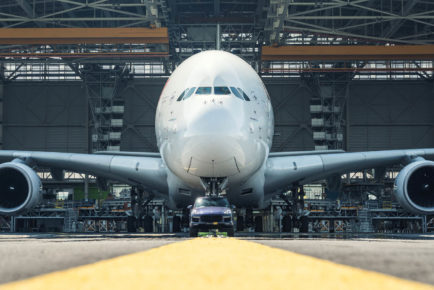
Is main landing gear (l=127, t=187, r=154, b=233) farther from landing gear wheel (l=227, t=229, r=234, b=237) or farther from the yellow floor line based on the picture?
the yellow floor line

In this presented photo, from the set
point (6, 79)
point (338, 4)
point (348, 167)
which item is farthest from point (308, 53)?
point (6, 79)

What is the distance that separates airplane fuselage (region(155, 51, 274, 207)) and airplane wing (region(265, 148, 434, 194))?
0.70 metres

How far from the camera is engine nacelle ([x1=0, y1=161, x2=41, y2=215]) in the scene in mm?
11945

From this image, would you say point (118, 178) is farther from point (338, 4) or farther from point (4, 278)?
point (338, 4)

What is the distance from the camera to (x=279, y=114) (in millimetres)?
38750

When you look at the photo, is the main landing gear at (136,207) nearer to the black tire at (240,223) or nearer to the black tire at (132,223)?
the black tire at (132,223)

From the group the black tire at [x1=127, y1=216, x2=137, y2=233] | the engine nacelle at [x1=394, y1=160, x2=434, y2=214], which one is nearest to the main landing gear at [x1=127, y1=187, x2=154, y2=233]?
the black tire at [x1=127, y1=216, x2=137, y2=233]

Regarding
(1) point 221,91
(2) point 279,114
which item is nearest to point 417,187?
(1) point 221,91

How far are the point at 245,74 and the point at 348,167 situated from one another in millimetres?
4003

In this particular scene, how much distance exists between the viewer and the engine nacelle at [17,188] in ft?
39.2

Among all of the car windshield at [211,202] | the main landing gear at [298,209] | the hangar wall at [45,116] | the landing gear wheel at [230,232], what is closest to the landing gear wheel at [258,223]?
the main landing gear at [298,209]

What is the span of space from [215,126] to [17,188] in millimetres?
5378

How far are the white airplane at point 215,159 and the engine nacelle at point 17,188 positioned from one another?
0.02 meters

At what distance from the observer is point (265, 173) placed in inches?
499
